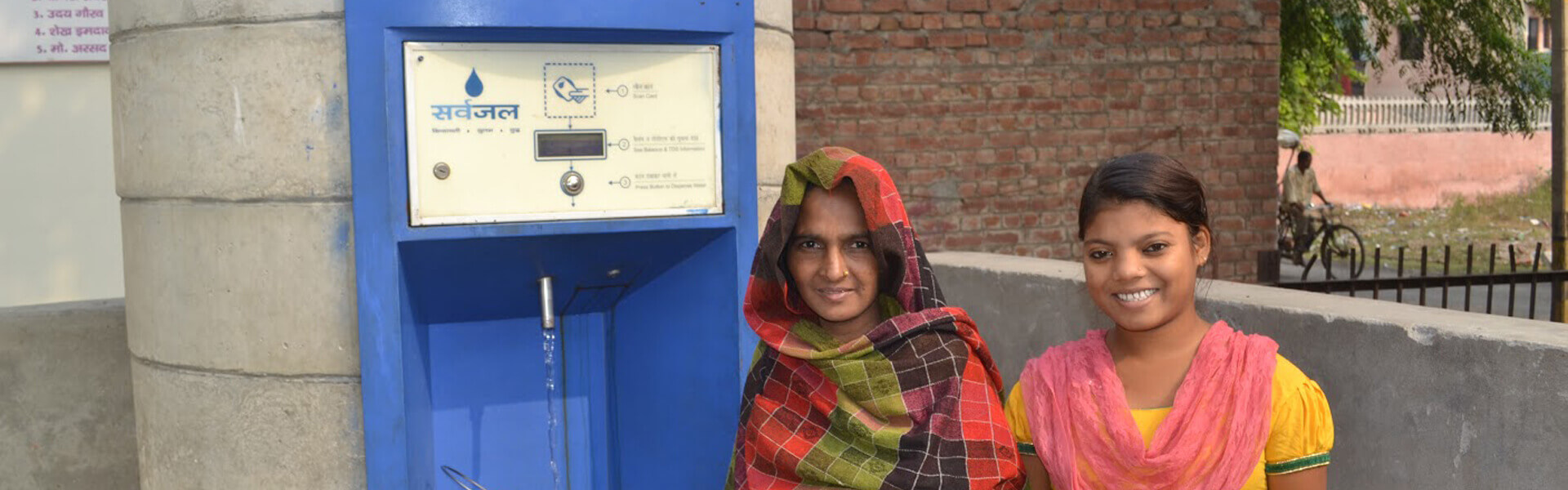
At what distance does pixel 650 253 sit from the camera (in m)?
2.58

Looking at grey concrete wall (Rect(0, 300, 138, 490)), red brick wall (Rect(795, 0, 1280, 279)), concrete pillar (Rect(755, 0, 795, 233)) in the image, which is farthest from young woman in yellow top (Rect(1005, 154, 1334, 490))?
red brick wall (Rect(795, 0, 1280, 279))

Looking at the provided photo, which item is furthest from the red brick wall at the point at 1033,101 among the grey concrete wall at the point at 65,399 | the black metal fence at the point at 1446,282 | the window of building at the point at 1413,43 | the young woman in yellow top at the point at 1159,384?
the window of building at the point at 1413,43

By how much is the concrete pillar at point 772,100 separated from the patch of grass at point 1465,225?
47.5ft

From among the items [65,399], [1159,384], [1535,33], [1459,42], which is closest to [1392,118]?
[1535,33]

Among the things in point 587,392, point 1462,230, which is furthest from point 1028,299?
point 1462,230

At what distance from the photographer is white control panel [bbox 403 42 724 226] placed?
228cm

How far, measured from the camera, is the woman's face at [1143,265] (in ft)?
6.86

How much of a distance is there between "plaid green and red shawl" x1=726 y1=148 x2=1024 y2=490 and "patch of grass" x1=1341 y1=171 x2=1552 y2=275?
14.8 metres

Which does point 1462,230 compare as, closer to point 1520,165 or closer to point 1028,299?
point 1520,165

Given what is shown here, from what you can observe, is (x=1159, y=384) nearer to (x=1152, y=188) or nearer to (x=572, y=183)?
(x=1152, y=188)

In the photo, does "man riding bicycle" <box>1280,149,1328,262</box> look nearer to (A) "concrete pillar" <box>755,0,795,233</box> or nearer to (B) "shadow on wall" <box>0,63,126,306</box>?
(B) "shadow on wall" <box>0,63,126,306</box>

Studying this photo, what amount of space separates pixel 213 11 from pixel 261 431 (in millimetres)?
681

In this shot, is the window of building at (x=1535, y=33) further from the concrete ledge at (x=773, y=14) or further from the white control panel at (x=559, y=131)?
the white control panel at (x=559, y=131)

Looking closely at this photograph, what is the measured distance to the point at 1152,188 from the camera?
81.8 inches
